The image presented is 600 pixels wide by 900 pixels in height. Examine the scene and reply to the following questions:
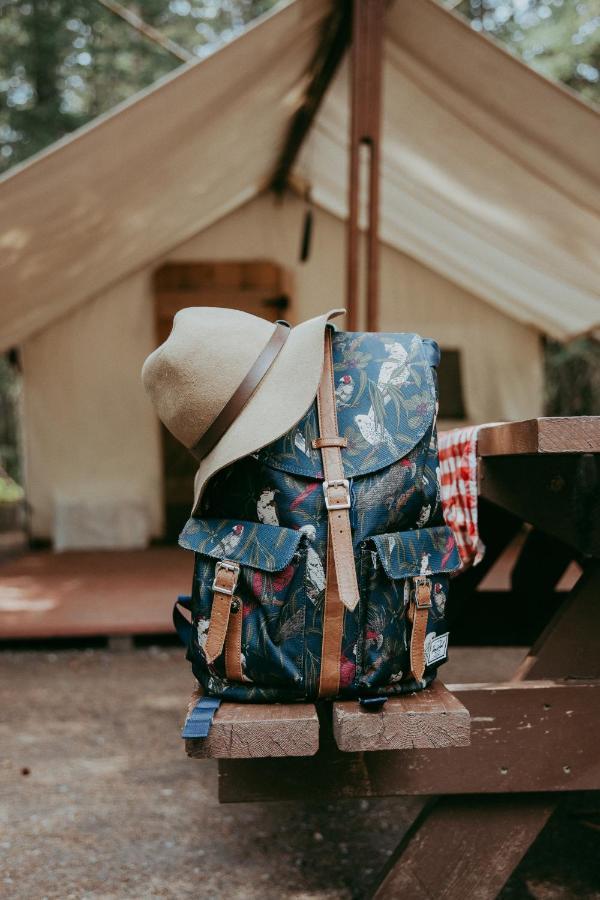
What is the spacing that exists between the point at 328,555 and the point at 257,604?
5.1 inches

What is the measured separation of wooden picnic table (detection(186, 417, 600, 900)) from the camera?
1349mm

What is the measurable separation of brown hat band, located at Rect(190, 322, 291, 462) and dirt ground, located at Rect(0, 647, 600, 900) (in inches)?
41.0

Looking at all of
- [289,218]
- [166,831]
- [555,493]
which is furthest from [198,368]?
[289,218]

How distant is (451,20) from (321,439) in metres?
2.56

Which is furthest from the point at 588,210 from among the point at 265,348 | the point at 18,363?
the point at 18,363

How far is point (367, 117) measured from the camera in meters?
3.33

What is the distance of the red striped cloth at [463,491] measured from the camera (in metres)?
1.59

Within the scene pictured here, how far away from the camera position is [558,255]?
503 cm

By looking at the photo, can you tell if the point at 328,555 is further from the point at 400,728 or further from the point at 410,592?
the point at 400,728

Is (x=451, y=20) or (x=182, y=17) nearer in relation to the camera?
(x=451, y=20)

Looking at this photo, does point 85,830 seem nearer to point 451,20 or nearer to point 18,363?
point 451,20

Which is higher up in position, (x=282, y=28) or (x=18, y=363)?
(x=282, y=28)

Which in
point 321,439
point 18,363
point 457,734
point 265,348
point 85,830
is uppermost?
point 18,363

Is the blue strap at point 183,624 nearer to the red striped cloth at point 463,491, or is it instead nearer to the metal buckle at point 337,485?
the metal buckle at point 337,485
